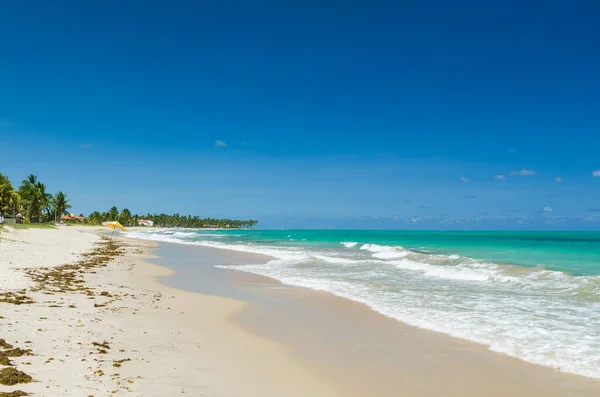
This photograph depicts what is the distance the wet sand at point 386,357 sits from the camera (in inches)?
263

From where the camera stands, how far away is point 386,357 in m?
8.28

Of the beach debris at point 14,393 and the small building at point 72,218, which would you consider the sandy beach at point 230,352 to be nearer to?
the beach debris at point 14,393

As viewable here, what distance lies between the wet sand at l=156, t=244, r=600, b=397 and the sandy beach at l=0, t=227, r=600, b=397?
3 cm

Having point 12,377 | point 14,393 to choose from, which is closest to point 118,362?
point 12,377

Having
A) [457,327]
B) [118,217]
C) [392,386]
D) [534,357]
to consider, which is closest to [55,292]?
[392,386]

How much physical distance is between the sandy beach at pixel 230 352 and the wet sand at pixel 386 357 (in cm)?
3

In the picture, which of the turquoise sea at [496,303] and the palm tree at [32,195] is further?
→ the palm tree at [32,195]

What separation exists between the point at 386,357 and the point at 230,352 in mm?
3177

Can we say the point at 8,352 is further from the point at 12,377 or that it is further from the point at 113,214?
the point at 113,214

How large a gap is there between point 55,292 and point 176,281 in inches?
275

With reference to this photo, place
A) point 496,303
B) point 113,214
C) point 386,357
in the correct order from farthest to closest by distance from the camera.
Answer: point 113,214 < point 496,303 < point 386,357

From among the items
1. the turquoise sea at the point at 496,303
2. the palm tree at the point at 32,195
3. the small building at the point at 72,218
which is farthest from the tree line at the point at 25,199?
the turquoise sea at the point at 496,303

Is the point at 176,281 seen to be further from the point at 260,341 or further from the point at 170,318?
the point at 260,341

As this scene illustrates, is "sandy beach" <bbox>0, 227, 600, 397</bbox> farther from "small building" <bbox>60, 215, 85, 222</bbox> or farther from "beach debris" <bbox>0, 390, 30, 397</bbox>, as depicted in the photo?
"small building" <bbox>60, 215, 85, 222</bbox>
